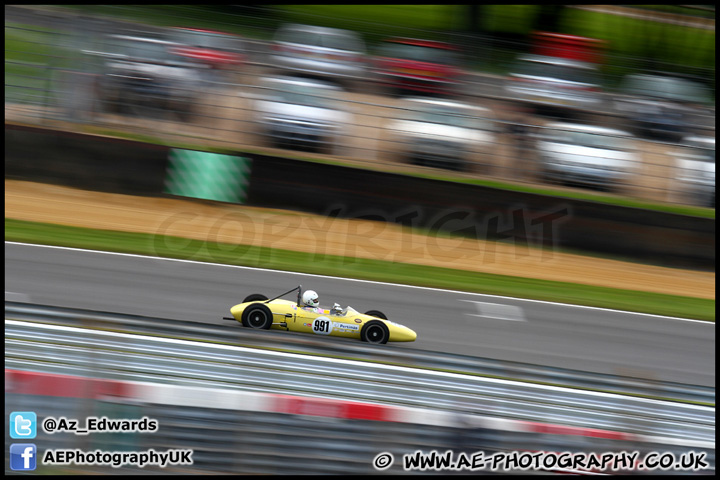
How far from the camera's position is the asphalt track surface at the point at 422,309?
31.8ft

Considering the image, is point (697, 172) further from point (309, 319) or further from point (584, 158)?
point (309, 319)

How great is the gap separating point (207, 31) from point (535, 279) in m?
10.4

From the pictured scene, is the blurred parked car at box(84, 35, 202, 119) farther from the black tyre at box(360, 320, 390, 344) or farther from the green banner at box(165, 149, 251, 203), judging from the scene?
the black tyre at box(360, 320, 390, 344)

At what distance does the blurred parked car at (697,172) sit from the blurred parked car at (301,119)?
6.80m

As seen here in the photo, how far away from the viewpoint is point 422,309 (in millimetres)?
10938

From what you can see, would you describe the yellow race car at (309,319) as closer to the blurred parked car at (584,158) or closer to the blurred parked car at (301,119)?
the blurred parked car at (301,119)

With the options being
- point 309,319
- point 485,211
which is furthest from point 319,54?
point 309,319

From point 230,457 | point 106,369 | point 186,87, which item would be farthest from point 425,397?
point 186,87

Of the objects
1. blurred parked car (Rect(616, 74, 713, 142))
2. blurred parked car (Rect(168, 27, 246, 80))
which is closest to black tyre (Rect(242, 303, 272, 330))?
blurred parked car (Rect(168, 27, 246, 80))

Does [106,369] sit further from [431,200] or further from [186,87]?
[186,87]

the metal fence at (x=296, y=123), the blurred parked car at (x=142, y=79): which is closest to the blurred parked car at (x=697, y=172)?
the metal fence at (x=296, y=123)

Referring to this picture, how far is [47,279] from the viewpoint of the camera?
1023 centimetres

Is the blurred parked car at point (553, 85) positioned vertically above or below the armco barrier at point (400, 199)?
above

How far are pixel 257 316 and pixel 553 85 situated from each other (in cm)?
1227
